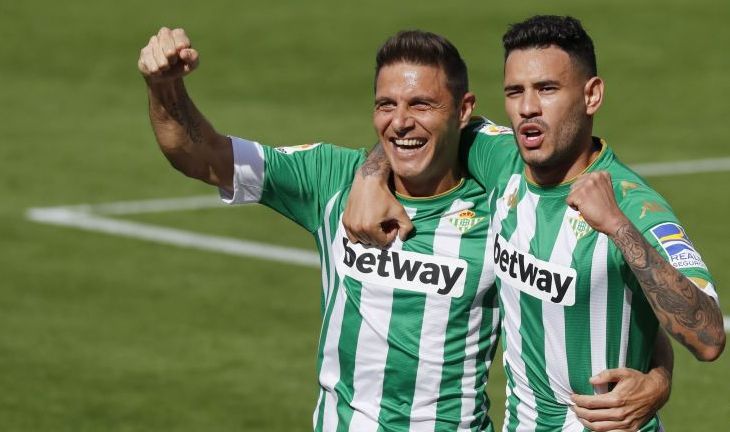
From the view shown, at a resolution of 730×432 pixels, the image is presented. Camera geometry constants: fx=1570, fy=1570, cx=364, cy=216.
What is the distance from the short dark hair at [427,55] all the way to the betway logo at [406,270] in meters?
0.72

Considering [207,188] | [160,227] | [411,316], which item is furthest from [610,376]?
[207,188]

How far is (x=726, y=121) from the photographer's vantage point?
18.7 meters

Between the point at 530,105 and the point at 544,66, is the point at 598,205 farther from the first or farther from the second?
the point at 544,66

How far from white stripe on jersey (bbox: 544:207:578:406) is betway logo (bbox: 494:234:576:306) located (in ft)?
0.11

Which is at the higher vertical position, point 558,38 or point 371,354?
point 558,38

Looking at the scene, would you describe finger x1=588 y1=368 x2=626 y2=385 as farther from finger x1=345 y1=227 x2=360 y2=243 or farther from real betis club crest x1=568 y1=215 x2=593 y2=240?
finger x1=345 y1=227 x2=360 y2=243

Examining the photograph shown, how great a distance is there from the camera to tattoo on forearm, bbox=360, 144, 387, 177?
7090 millimetres

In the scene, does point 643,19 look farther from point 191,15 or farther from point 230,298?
point 230,298

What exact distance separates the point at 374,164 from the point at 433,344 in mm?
876

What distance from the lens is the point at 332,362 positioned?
23.4 ft

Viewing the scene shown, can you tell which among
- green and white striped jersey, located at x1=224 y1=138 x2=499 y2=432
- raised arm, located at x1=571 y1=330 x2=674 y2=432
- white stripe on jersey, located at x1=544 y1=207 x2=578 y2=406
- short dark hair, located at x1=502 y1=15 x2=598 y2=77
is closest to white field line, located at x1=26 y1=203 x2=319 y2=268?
green and white striped jersey, located at x1=224 y1=138 x2=499 y2=432

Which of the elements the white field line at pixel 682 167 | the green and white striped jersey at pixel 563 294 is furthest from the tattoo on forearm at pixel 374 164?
the white field line at pixel 682 167

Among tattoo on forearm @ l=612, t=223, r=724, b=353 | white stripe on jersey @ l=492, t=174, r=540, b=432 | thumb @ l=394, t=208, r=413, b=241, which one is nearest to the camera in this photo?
tattoo on forearm @ l=612, t=223, r=724, b=353

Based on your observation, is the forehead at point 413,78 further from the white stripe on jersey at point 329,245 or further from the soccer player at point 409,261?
the white stripe on jersey at point 329,245
